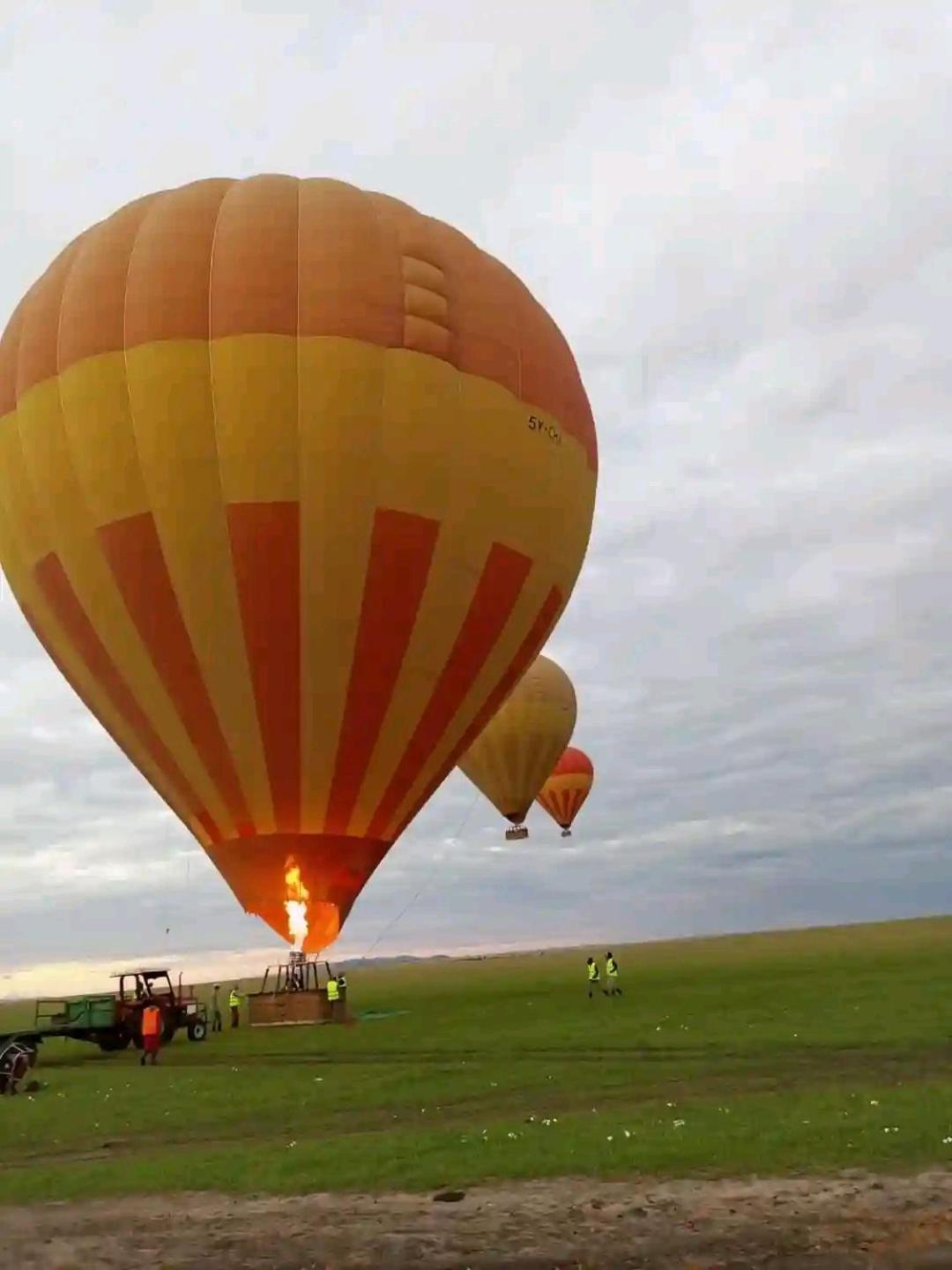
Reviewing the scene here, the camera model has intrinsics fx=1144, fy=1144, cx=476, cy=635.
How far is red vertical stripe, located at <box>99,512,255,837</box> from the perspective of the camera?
68.8ft

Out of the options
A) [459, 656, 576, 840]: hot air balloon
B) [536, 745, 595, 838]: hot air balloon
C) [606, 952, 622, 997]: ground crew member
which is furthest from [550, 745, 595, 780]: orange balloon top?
[606, 952, 622, 997]: ground crew member

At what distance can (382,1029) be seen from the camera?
81.5 feet

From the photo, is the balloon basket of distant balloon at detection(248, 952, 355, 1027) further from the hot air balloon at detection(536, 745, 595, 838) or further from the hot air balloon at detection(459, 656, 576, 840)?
the hot air balloon at detection(536, 745, 595, 838)

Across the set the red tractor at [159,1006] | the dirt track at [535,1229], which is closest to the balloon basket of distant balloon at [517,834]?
the red tractor at [159,1006]

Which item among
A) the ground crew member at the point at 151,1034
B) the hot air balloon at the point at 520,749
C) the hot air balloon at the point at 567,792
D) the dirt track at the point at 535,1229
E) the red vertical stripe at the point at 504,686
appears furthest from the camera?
the hot air balloon at the point at 567,792

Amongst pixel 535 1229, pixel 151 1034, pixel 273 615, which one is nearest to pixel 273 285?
pixel 273 615

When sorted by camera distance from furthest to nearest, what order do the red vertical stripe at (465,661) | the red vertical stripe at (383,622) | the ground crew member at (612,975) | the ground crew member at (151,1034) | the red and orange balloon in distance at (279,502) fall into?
the ground crew member at (612,975) < the red vertical stripe at (465,661) < the ground crew member at (151,1034) < the red vertical stripe at (383,622) < the red and orange balloon in distance at (279,502)

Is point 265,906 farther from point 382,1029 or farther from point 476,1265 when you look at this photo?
point 476,1265

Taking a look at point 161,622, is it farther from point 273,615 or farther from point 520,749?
point 520,749

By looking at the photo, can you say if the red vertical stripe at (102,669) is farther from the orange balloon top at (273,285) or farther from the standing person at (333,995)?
the standing person at (333,995)

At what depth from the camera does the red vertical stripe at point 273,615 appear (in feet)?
68.2

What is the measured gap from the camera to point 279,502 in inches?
818

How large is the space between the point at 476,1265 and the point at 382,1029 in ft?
60.9

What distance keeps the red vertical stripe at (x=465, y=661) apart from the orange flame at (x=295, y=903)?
67.8 inches
